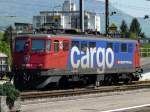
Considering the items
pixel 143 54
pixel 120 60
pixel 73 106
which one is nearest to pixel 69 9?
pixel 143 54

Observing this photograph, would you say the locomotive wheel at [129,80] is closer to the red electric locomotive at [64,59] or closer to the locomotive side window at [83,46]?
the red electric locomotive at [64,59]

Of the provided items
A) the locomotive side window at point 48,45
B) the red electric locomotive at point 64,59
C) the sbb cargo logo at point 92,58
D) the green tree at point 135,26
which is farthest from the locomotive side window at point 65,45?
the green tree at point 135,26

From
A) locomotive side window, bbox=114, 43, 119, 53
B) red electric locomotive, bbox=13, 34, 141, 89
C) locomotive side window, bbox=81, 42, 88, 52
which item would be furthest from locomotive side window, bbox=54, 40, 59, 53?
locomotive side window, bbox=114, 43, 119, 53

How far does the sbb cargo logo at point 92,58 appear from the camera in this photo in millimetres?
32062

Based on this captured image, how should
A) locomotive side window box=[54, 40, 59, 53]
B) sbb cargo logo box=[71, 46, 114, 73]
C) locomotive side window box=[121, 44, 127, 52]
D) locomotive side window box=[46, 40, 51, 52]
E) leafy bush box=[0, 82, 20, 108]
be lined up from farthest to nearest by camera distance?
1. locomotive side window box=[121, 44, 127, 52]
2. sbb cargo logo box=[71, 46, 114, 73]
3. locomotive side window box=[54, 40, 59, 53]
4. locomotive side window box=[46, 40, 51, 52]
5. leafy bush box=[0, 82, 20, 108]

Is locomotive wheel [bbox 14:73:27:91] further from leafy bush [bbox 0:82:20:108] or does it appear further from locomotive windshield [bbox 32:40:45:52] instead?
leafy bush [bbox 0:82:20:108]

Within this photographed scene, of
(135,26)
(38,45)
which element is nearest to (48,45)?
(38,45)

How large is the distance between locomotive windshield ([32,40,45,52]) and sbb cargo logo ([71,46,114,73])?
2152mm

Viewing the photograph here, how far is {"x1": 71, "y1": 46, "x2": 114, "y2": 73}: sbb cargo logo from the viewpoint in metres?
32.1

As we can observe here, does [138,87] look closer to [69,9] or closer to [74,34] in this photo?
[74,34]

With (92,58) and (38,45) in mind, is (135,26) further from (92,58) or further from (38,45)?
(38,45)

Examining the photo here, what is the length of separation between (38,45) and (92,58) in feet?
15.6

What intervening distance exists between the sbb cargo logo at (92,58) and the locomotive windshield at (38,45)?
2.15m

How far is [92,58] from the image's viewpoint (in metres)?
33.9
